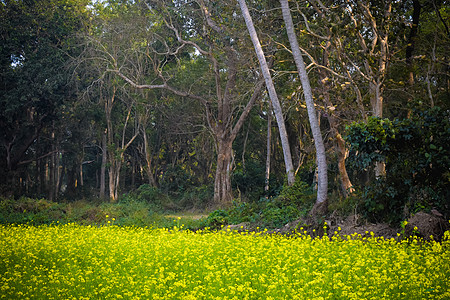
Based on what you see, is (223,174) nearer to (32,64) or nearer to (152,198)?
(152,198)

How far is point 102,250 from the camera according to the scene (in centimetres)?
886

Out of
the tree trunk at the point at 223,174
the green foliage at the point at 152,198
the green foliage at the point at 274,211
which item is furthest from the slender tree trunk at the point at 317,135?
the green foliage at the point at 152,198

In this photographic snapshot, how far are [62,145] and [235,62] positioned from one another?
51.0 feet

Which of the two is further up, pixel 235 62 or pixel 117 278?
pixel 235 62

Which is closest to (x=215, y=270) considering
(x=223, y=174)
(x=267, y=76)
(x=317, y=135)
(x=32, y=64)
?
(x=317, y=135)

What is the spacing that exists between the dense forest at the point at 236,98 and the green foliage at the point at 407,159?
0.03 m

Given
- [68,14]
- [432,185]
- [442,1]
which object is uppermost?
[68,14]

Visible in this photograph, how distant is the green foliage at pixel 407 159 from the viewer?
10.6 metres

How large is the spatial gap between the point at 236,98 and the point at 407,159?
36.5 feet

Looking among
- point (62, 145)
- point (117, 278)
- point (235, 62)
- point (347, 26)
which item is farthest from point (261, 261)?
point (62, 145)

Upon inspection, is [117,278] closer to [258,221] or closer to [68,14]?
[258,221]

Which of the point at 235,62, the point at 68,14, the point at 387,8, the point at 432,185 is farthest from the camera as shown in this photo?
the point at 68,14

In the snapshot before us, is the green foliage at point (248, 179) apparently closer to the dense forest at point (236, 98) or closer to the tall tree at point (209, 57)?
the dense forest at point (236, 98)

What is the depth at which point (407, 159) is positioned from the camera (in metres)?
11.2
